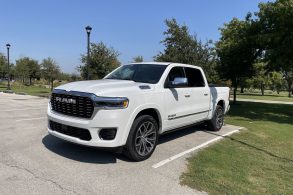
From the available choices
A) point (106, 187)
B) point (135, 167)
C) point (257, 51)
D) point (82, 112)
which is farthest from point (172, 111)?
point (257, 51)

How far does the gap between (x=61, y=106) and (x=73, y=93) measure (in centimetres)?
50

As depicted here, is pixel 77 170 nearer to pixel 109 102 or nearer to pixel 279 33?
pixel 109 102

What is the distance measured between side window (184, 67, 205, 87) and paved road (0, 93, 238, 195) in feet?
5.05

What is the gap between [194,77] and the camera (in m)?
7.38

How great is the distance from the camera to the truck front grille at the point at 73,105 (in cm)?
484

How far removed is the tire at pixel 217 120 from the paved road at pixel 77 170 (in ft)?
5.74

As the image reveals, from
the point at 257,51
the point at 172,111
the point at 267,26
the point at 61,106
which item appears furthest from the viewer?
the point at 257,51

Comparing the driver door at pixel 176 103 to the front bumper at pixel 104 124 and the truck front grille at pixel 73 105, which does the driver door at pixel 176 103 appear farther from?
the truck front grille at pixel 73 105

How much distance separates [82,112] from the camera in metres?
4.93

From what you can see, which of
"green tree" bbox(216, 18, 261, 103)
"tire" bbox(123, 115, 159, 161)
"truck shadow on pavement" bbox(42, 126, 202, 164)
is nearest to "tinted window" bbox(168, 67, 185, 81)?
"tire" bbox(123, 115, 159, 161)

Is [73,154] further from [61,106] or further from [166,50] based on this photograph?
[166,50]

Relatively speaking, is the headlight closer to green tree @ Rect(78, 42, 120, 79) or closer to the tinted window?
the tinted window

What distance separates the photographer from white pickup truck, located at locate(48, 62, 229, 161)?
4.81 metres

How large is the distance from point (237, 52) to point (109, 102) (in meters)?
15.8
